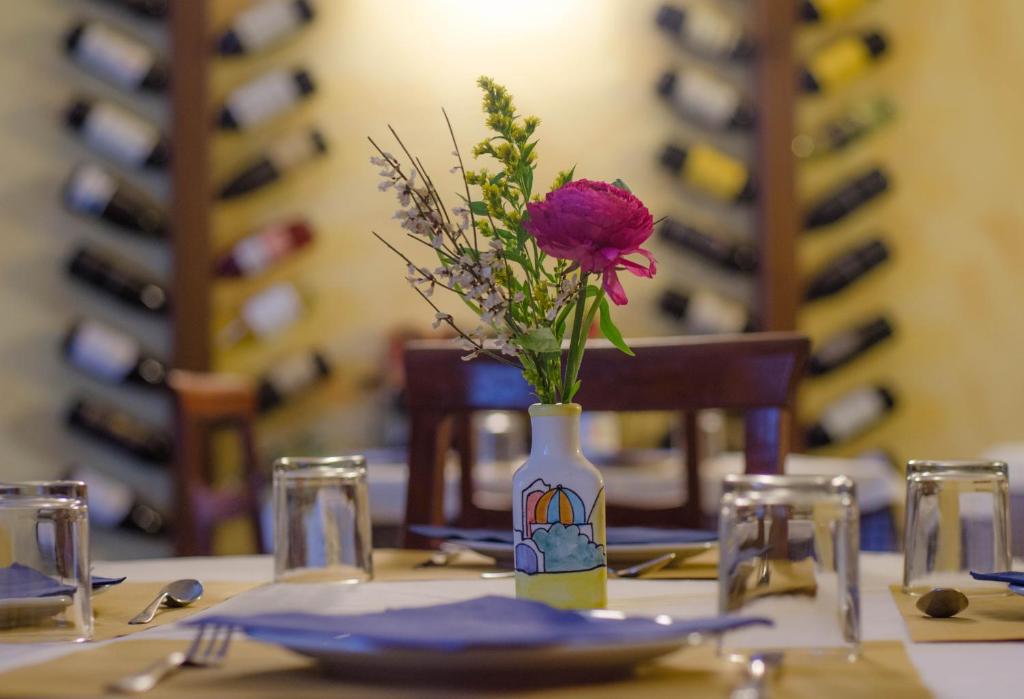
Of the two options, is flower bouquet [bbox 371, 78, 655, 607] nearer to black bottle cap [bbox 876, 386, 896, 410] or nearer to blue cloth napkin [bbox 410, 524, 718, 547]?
blue cloth napkin [bbox 410, 524, 718, 547]

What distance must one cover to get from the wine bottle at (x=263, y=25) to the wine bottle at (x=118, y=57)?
0.57 feet

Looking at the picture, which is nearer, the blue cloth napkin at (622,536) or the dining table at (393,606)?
the dining table at (393,606)

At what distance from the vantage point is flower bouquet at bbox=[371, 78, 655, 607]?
0.86 metres

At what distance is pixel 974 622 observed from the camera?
2.87 feet

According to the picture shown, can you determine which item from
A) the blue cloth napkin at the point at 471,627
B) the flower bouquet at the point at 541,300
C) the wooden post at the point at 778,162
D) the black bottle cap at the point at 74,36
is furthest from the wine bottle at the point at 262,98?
the blue cloth napkin at the point at 471,627

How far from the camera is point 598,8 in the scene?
3.66m

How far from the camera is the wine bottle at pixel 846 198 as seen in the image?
3572 millimetres

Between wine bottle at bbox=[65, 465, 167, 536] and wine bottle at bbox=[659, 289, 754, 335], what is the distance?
4.62 feet

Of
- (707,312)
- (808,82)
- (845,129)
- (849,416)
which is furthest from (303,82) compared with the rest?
(849,416)

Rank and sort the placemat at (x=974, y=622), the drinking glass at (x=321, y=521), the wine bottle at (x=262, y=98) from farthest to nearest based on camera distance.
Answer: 1. the wine bottle at (x=262, y=98)
2. the drinking glass at (x=321, y=521)
3. the placemat at (x=974, y=622)

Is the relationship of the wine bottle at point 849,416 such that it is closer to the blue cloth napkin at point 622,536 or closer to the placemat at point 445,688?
the blue cloth napkin at point 622,536

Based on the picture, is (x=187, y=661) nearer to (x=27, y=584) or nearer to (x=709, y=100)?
(x=27, y=584)

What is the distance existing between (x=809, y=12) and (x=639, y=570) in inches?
109

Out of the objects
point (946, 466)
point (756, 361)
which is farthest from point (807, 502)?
point (756, 361)
